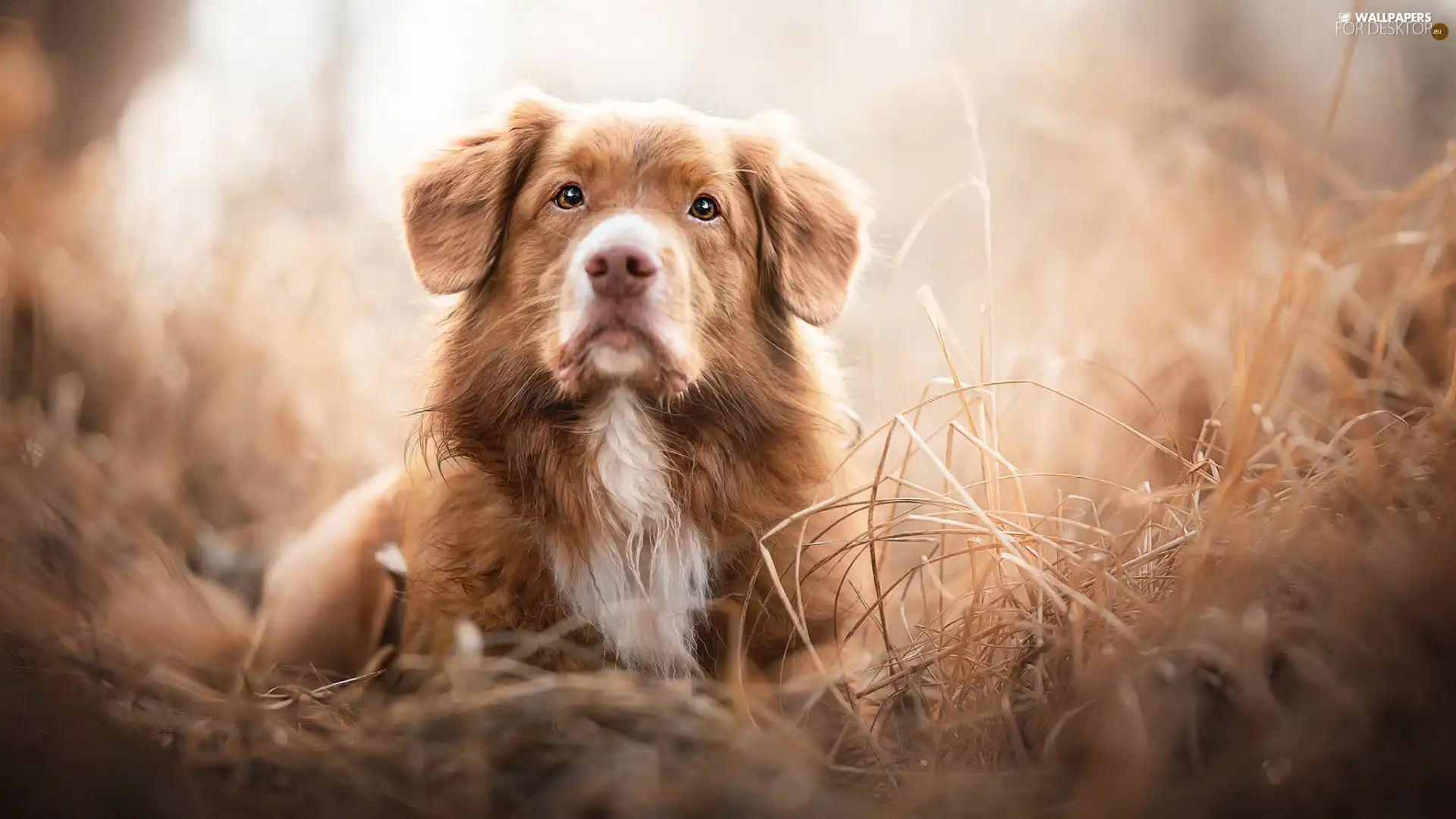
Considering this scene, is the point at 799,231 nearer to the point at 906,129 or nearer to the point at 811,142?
the point at 811,142

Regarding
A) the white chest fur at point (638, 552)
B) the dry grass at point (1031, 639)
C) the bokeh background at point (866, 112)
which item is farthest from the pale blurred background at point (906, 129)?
the white chest fur at point (638, 552)

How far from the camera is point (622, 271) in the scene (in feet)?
7.18

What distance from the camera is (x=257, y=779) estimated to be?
172 cm

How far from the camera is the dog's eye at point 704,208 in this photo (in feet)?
8.32

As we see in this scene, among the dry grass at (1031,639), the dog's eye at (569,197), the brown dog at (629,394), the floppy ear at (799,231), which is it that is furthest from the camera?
the floppy ear at (799,231)

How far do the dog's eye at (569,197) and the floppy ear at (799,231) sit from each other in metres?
0.45

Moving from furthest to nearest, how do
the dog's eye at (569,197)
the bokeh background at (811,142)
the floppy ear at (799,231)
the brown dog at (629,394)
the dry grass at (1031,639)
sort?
the bokeh background at (811,142)
the floppy ear at (799,231)
the dog's eye at (569,197)
the brown dog at (629,394)
the dry grass at (1031,639)

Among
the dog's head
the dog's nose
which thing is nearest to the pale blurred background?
the dog's head

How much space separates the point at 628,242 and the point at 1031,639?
1241mm

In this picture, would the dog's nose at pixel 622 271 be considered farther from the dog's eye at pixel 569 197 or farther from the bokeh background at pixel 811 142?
the bokeh background at pixel 811 142

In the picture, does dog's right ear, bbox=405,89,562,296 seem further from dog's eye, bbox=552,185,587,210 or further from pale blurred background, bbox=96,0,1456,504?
pale blurred background, bbox=96,0,1456,504

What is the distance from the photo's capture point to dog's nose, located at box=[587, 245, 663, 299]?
218cm

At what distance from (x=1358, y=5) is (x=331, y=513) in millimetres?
2993

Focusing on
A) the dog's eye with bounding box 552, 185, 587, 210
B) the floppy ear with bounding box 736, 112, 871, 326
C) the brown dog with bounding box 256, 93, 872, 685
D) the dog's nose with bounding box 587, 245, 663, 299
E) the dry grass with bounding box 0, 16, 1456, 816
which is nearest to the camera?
the dry grass with bounding box 0, 16, 1456, 816
